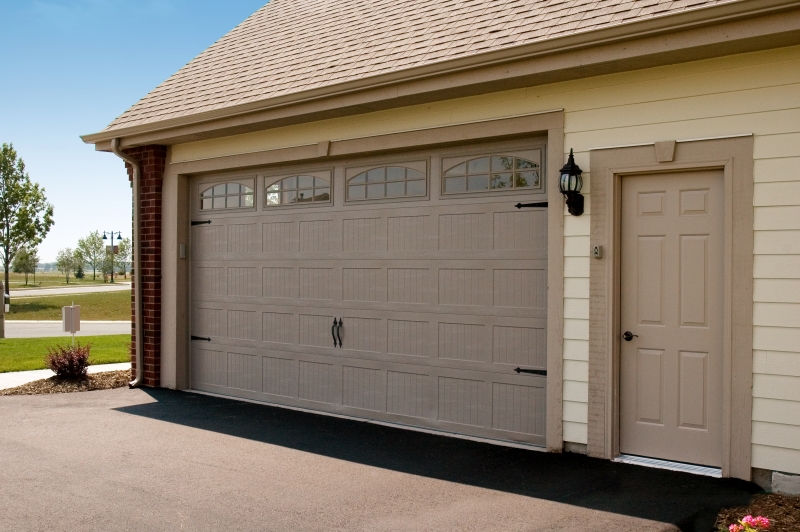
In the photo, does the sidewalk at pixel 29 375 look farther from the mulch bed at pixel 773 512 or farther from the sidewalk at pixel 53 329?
the mulch bed at pixel 773 512

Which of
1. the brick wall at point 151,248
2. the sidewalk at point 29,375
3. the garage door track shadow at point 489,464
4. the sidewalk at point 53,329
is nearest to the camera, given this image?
the garage door track shadow at point 489,464

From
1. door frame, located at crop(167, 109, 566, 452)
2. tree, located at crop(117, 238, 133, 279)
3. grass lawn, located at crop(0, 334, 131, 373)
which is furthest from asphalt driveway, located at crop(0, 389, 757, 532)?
tree, located at crop(117, 238, 133, 279)

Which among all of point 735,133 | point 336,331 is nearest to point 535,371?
point 336,331

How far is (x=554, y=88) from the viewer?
20.1 feet

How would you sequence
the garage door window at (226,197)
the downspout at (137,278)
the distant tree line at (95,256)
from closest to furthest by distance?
the garage door window at (226,197)
the downspout at (137,278)
the distant tree line at (95,256)

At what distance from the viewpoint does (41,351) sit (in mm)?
14156

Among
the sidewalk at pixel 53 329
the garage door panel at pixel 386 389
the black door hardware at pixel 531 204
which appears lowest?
the sidewalk at pixel 53 329

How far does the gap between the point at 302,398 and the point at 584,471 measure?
3674 mm

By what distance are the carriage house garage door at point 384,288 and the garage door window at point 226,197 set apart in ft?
0.05

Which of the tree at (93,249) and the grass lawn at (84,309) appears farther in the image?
the tree at (93,249)

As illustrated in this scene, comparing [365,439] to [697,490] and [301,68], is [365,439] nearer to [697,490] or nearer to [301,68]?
[697,490]

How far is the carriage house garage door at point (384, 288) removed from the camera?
655 centimetres

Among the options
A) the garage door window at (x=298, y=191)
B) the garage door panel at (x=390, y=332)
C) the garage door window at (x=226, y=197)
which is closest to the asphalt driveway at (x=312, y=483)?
the garage door panel at (x=390, y=332)

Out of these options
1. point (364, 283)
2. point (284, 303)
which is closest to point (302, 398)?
point (284, 303)
